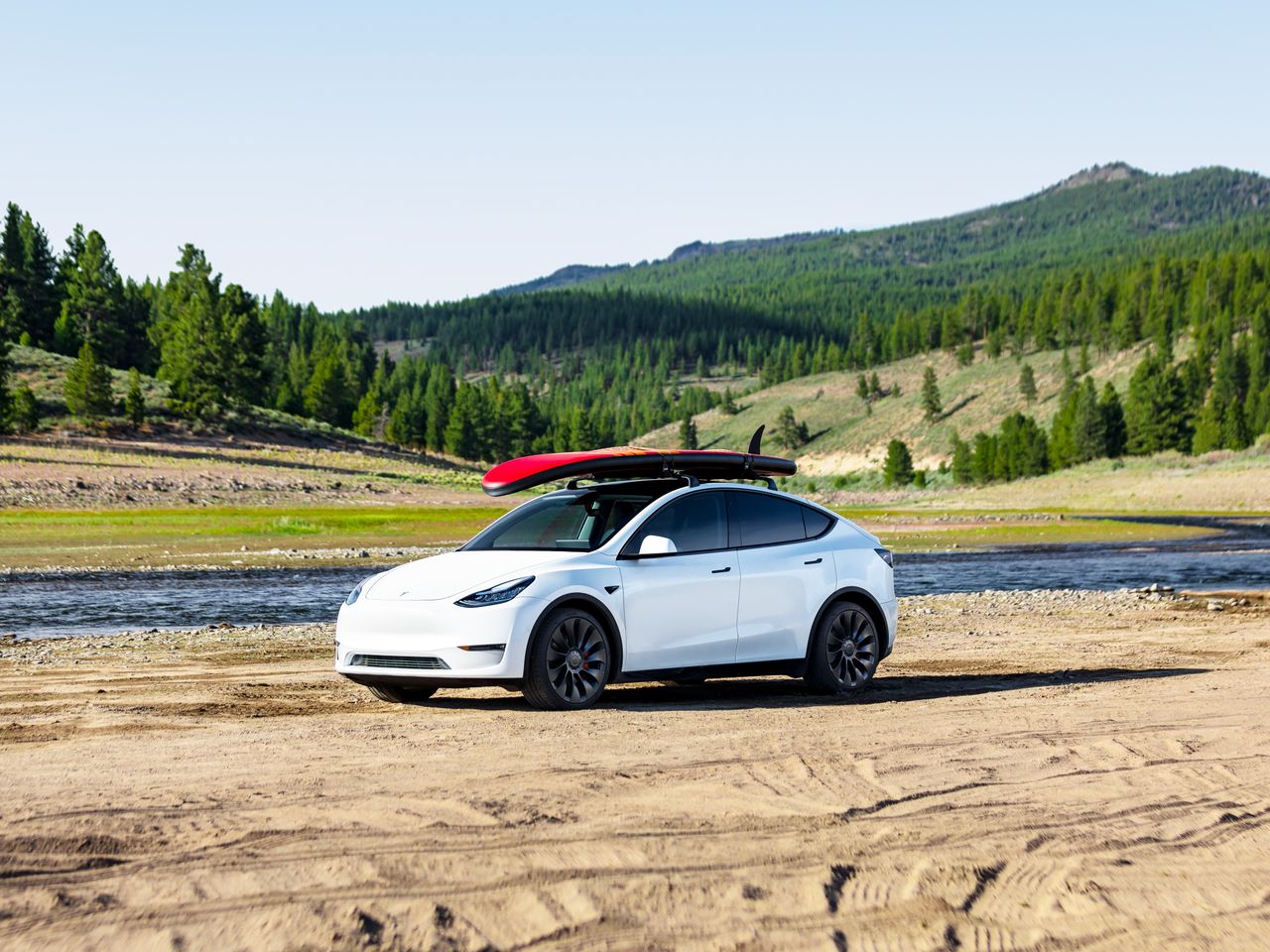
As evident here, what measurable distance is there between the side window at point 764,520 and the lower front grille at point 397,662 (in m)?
2.79

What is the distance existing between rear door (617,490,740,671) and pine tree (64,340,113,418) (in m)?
88.1

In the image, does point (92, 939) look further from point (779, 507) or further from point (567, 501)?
point (779, 507)

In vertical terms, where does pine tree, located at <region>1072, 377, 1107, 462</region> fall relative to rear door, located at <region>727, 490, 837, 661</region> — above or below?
above

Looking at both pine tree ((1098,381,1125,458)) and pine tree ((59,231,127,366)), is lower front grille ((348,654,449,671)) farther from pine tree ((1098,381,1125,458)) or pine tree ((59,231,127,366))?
pine tree ((1098,381,1125,458))

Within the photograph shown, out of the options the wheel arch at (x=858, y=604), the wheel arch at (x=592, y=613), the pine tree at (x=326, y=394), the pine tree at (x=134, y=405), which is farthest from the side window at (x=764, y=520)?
the pine tree at (x=326, y=394)

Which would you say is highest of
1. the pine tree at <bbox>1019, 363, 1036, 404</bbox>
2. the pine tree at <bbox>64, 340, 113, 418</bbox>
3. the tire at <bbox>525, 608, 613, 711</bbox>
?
the pine tree at <bbox>1019, 363, 1036, 404</bbox>

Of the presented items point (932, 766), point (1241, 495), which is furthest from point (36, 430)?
point (932, 766)

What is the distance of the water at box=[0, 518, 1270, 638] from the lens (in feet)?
68.0

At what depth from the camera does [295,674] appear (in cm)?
1363

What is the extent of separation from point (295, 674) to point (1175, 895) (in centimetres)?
928

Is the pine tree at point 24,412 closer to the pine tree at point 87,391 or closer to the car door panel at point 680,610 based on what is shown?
the pine tree at point 87,391

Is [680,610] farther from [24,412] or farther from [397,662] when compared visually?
[24,412]

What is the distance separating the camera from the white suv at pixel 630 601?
10578 millimetres

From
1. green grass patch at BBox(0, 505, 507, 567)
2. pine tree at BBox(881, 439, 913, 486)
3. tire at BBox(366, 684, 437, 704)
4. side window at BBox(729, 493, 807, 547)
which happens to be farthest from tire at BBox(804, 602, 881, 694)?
pine tree at BBox(881, 439, 913, 486)
